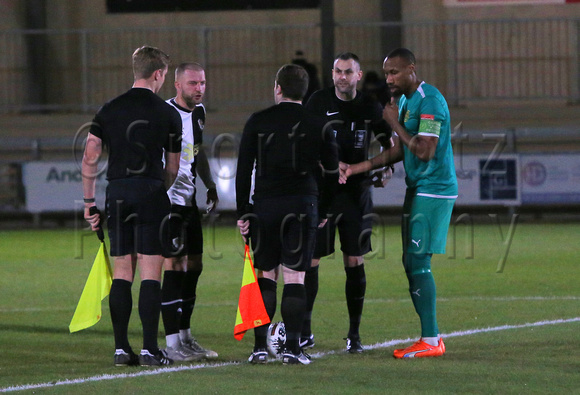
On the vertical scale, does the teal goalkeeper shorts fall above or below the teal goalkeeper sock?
above

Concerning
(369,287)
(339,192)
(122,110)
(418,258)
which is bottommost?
(369,287)

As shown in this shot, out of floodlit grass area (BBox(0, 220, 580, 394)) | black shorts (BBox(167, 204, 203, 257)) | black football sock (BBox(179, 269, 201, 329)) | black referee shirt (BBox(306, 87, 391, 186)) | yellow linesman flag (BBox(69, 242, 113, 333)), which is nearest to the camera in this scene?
floodlit grass area (BBox(0, 220, 580, 394))

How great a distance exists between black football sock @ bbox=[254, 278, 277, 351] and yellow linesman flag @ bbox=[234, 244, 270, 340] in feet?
0.17

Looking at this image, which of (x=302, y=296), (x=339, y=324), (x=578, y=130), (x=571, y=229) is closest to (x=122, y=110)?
(x=302, y=296)

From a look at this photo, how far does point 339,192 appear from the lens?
7340 millimetres

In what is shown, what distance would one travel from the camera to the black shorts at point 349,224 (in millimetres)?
7297

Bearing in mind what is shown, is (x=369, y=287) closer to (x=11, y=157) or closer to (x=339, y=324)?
(x=339, y=324)

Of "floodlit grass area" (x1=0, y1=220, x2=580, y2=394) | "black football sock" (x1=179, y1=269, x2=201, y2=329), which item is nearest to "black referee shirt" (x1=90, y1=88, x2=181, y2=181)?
"black football sock" (x1=179, y1=269, x2=201, y2=329)

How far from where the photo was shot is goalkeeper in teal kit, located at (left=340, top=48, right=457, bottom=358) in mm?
6695

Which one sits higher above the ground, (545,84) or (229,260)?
(545,84)

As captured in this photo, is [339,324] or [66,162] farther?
[66,162]

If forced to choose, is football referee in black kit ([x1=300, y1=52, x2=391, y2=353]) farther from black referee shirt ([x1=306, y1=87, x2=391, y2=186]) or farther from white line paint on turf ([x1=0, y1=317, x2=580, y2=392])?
white line paint on turf ([x1=0, y1=317, x2=580, y2=392])

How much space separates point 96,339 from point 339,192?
7.90 ft

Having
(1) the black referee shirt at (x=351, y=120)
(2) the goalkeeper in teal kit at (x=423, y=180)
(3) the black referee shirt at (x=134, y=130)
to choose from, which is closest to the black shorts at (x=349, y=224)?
(1) the black referee shirt at (x=351, y=120)
